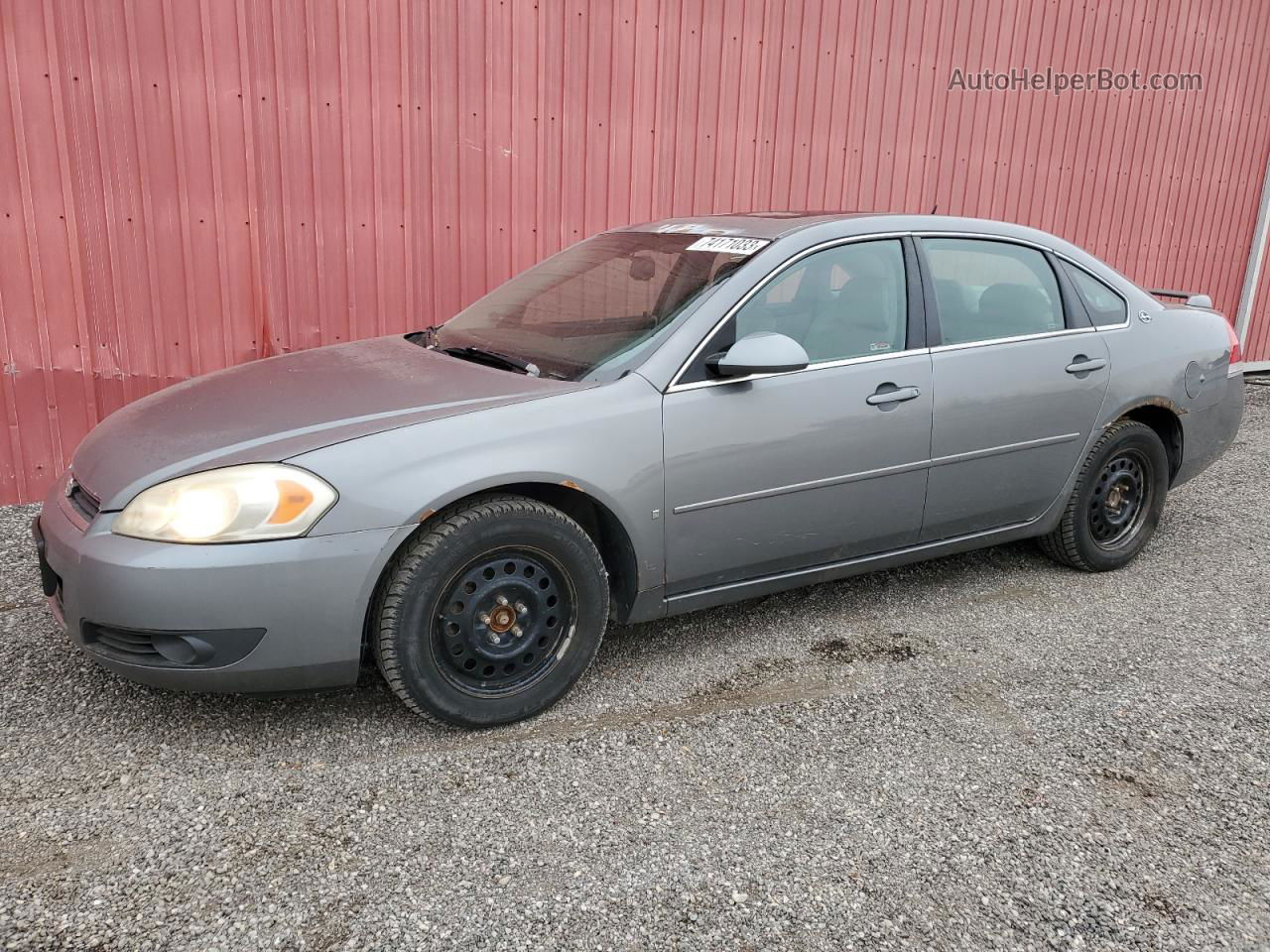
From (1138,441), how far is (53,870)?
165 inches

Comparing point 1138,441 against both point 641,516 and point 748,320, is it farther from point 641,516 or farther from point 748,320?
point 641,516

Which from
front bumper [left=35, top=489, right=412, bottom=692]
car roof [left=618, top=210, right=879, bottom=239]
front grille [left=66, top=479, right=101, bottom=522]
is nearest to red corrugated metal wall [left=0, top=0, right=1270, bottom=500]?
car roof [left=618, top=210, right=879, bottom=239]

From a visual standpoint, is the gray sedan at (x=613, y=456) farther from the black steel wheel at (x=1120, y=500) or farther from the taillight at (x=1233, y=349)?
the taillight at (x=1233, y=349)

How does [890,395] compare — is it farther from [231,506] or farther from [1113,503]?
[231,506]

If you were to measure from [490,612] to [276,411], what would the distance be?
89 centimetres

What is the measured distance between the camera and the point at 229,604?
2.54 meters

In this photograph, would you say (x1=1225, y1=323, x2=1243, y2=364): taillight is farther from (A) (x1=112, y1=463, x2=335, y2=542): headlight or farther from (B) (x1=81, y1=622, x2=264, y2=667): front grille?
(B) (x1=81, y1=622, x2=264, y2=667): front grille

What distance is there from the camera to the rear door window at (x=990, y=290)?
3.74 meters

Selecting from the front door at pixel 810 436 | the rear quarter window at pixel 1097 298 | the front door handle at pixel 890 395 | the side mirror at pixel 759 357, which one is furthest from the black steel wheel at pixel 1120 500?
the side mirror at pixel 759 357

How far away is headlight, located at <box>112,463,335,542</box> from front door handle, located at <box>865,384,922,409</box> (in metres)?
1.87

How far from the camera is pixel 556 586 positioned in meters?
3.00

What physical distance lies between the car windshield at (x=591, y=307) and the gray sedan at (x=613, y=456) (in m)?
0.01

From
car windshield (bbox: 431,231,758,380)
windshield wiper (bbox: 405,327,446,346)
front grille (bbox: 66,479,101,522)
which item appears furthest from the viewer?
windshield wiper (bbox: 405,327,446,346)
